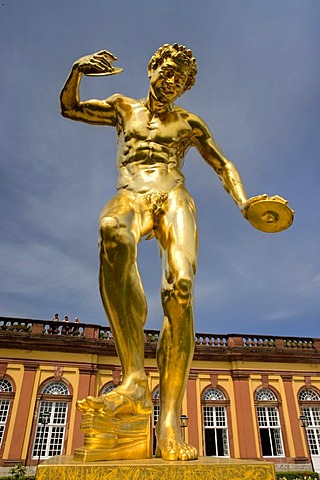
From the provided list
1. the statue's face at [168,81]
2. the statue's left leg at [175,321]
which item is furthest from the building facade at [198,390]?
the statue's face at [168,81]

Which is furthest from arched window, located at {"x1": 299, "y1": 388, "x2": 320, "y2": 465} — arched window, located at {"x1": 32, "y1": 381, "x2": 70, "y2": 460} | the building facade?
arched window, located at {"x1": 32, "y1": 381, "x2": 70, "y2": 460}

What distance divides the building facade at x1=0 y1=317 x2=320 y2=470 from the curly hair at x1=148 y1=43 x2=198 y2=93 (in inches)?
520

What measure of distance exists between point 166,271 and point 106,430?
852mm

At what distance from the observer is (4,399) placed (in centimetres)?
1473

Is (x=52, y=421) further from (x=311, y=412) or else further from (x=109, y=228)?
(x=109, y=228)

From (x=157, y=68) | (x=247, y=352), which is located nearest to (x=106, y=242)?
(x=157, y=68)

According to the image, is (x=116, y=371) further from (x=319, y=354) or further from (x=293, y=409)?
(x=319, y=354)

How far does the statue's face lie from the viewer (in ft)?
7.91

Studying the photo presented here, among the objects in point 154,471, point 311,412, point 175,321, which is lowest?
point 154,471

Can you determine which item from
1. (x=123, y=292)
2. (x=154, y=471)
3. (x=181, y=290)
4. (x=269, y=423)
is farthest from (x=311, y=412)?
(x=154, y=471)

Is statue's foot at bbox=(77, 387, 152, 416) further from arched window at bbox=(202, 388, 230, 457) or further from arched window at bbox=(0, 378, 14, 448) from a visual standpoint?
arched window at bbox=(202, 388, 230, 457)

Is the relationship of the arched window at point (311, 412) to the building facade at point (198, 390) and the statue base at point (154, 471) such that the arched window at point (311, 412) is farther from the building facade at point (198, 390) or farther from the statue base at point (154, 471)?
the statue base at point (154, 471)

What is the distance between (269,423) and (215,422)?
8.19 ft

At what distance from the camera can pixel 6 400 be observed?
14734 mm
